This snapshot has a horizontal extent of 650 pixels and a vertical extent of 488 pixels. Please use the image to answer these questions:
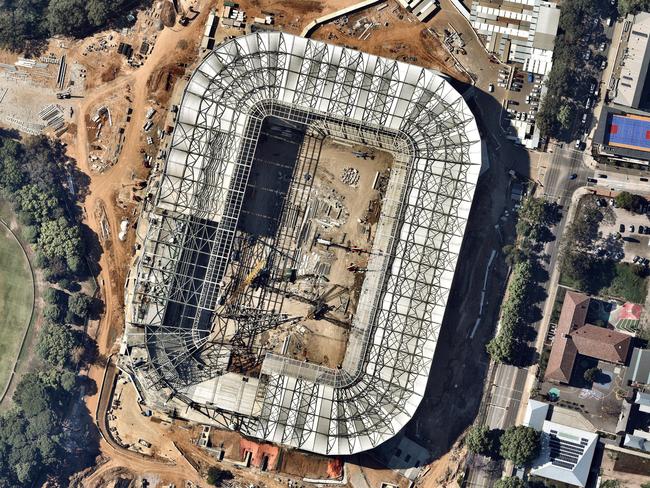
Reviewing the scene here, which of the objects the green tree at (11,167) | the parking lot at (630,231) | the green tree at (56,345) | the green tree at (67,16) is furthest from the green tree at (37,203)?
the parking lot at (630,231)

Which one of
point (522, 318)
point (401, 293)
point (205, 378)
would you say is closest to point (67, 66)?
point (205, 378)

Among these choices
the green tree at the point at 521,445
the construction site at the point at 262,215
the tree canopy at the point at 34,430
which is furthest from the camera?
the tree canopy at the point at 34,430

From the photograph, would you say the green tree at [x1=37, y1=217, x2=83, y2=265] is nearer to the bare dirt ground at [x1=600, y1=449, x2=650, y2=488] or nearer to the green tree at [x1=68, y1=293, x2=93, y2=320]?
the green tree at [x1=68, y1=293, x2=93, y2=320]

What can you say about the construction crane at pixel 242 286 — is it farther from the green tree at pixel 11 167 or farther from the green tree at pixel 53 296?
the green tree at pixel 11 167

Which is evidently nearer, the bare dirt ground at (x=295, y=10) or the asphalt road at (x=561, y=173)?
the asphalt road at (x=561, y=173)

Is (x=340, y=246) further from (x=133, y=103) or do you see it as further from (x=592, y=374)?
(x=592, y=374)

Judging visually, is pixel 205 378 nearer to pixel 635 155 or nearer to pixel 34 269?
pixel 34 269

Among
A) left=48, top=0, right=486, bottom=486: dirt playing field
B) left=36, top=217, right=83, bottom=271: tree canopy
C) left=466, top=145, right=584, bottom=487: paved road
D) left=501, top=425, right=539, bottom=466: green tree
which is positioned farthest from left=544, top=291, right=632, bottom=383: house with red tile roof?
left=36, top=217, right=83, bottom=271: tree canopy
